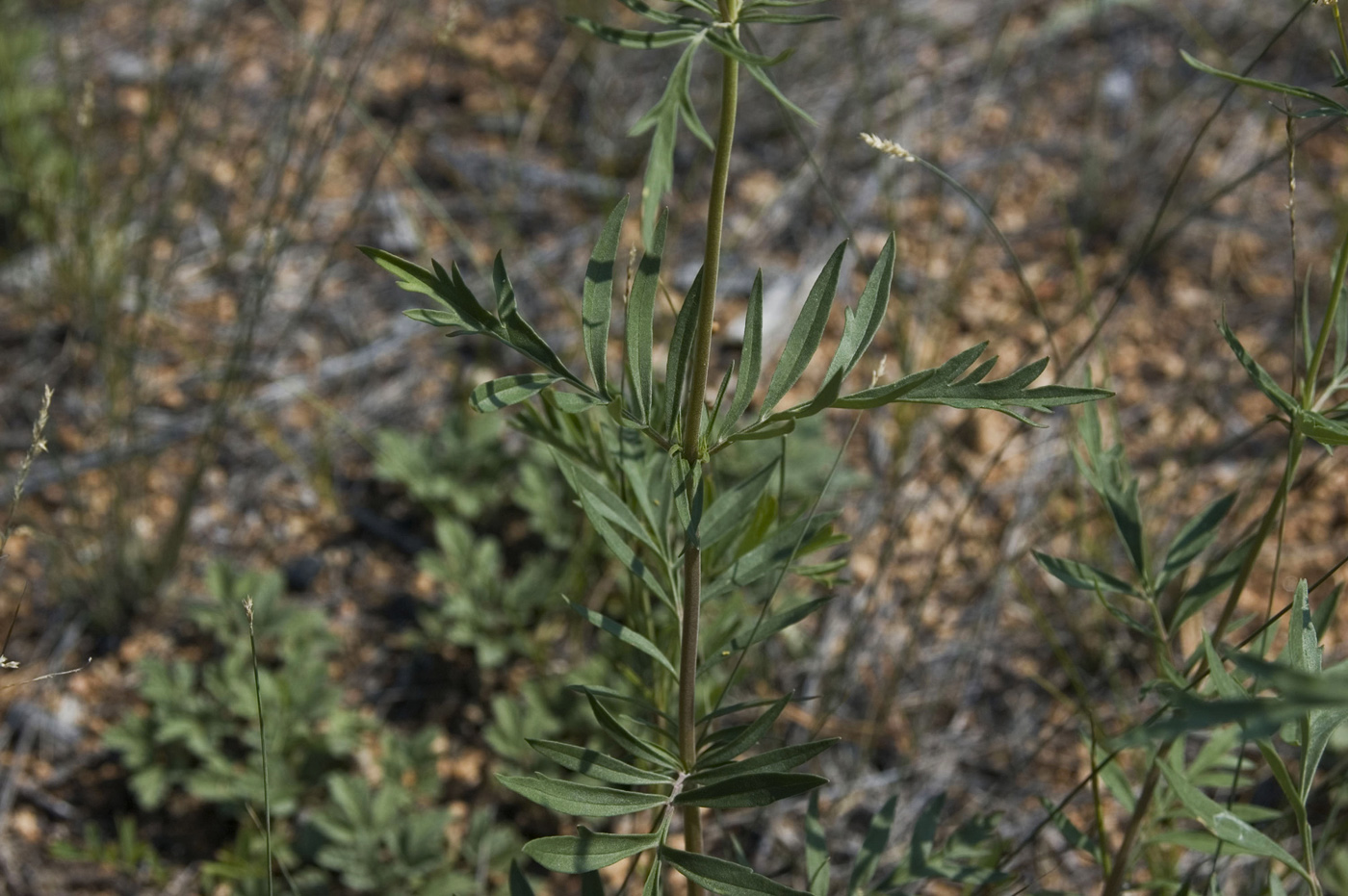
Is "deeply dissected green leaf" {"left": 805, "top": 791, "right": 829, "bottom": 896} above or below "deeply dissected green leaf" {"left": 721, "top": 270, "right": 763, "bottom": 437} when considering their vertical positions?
below

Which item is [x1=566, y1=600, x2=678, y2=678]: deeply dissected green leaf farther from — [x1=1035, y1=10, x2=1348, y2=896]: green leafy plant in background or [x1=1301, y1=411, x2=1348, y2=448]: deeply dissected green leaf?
[x1=1301, y1=411, x2=1348, y2=448]: deeply dissected green leaf

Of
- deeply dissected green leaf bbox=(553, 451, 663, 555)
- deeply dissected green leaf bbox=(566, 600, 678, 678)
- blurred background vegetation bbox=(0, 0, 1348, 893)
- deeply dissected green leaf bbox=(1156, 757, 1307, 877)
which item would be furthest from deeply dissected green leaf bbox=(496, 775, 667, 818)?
blurred background vegetation bbox=(0, 0, 1348, 893)

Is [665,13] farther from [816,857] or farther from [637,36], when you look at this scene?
[816,857]

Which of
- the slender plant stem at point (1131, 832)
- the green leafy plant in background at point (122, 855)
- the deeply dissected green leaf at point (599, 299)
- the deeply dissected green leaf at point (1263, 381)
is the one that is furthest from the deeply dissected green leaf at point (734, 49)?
the green leafy plant in background at point (122, 855)

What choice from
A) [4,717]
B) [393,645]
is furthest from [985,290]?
[4,717]

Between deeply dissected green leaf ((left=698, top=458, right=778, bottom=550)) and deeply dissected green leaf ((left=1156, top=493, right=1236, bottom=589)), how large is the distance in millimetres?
487

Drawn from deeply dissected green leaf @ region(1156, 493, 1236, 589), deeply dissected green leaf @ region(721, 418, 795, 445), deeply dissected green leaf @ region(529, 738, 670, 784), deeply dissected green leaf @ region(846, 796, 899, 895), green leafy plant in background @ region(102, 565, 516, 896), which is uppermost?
deeply dissected green leaf @ region(721, 418, 795, 445)

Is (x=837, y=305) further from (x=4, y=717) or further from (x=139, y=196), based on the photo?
(x=4, y=717)

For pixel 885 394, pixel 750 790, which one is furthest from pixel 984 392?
pixel 750 790

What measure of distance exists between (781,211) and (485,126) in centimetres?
80

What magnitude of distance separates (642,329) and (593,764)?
41cm

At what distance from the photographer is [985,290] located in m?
2.70

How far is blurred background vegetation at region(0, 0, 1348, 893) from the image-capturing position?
1896mm

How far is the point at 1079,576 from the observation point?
1.26 m
